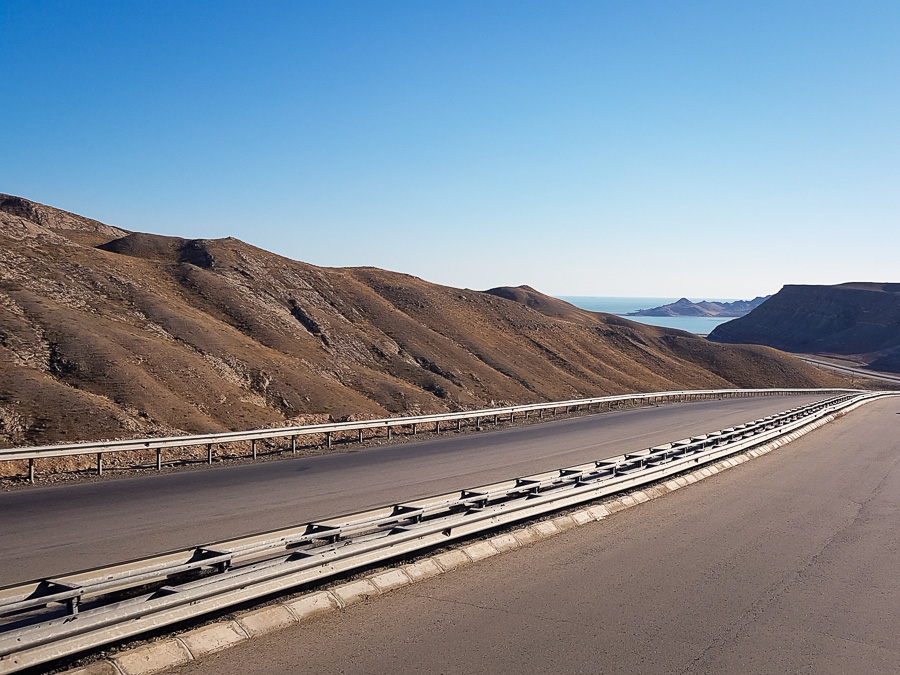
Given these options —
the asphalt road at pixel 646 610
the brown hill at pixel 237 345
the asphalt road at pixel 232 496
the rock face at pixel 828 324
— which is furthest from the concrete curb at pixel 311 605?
the rock face at pixel 828 324

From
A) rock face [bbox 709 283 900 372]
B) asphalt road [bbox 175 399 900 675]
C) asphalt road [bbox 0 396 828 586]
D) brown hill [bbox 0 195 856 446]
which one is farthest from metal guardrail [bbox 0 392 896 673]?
rock face [bbox 709 283 900 372]

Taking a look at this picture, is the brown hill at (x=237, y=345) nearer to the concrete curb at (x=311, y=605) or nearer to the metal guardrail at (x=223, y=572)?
the metal guardrail at (x=223, y=572)

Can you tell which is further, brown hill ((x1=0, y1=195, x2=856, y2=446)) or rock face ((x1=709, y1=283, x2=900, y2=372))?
rock face ((x1=709, y1=283, x2=900, y2=372))

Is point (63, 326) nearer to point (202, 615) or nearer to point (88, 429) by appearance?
point (88, 429)

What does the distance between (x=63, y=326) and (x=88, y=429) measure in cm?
825

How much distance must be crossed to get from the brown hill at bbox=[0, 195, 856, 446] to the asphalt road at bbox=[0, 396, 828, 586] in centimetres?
737

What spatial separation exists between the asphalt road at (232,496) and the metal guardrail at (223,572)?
1.60m

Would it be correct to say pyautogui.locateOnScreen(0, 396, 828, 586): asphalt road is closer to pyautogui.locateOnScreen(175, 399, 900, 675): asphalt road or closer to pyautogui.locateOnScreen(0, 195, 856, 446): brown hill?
pyautogui.locateOnScreen(175, 399, 900, 675): asphalt road

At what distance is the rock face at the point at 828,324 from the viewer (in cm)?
13512

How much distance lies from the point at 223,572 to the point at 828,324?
6425 inches

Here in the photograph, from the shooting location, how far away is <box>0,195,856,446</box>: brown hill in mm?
23094

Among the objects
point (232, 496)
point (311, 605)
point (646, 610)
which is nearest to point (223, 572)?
point (311, 605)

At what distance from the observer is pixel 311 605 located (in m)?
6.30

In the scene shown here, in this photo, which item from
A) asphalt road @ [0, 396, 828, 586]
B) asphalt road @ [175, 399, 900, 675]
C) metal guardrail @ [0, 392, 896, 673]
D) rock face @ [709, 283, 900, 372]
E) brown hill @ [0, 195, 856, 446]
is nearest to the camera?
metal guardrail @ [0, 392, 896, 673]
